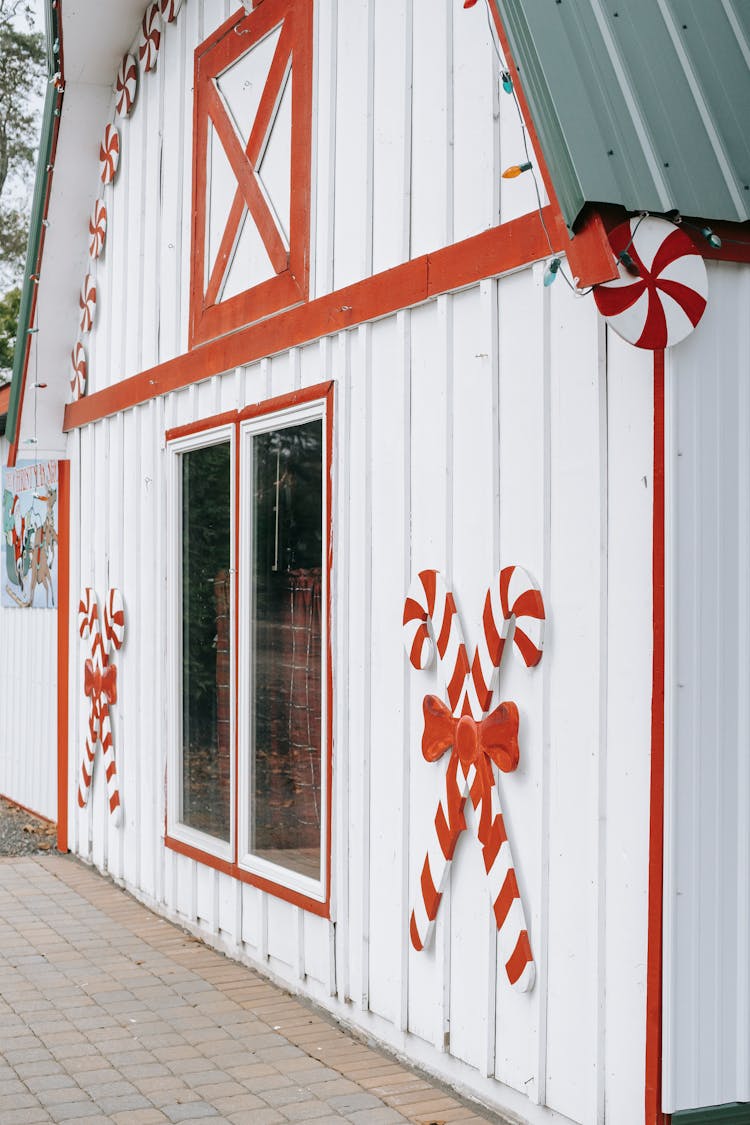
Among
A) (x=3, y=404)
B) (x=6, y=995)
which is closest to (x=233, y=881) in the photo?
(x=6, y=995)

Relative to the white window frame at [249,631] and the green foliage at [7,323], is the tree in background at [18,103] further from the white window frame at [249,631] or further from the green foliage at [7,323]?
the white window frame at [249,631]

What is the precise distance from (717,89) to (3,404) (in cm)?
870

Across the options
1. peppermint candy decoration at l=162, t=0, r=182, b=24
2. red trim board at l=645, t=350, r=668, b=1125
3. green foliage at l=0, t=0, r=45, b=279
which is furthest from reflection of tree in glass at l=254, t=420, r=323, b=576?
green foliage at l=0, t=0, r=45, b=279

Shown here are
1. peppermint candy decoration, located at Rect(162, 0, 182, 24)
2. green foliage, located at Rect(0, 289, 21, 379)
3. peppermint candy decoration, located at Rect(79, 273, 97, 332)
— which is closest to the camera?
peppermint candy decoration, located at Rect(162, 0, 182, 24)

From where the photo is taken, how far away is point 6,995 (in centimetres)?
629

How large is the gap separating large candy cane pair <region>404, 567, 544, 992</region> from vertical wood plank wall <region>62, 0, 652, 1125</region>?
59 millimetres

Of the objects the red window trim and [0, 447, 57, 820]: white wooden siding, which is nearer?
the red window trim

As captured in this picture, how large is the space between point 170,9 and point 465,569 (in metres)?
4.75

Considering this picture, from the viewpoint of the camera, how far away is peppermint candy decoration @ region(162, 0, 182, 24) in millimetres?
7876

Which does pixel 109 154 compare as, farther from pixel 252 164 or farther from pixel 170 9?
pixel 252 164

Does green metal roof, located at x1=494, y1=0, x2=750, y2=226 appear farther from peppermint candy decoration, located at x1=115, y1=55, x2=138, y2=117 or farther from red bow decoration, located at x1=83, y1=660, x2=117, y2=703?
red bow decoration, located at x1=83, y1=660, x2=117, y2=703

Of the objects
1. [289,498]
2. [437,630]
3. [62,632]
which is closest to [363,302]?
[289,498]

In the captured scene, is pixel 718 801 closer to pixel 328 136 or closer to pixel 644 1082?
pixel 644 1082

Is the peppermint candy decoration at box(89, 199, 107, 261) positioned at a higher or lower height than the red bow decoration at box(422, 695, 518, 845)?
higher
